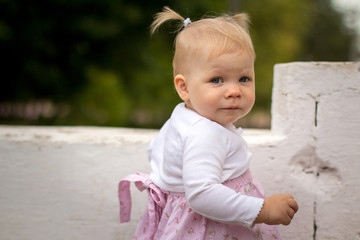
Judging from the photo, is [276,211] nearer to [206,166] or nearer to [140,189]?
[206,166]

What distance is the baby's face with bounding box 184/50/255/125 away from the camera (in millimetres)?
1535

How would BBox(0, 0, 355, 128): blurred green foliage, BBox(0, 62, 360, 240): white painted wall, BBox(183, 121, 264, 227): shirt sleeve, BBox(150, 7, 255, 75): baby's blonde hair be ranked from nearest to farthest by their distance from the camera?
1. BBox(183, 121, 264, 227): shirt sleeve
2. BBox(150, 7, 255, 75): baby's blonde hair
3. BBox(0, 62, 360, 240): white painted wall
4. BBox(0, 0, 355, 128): blurred green foliage

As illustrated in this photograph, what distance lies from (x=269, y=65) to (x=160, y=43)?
6999mm

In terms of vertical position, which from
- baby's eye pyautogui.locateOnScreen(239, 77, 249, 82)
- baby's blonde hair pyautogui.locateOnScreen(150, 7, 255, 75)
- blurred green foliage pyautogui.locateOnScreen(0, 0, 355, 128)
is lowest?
blurred green foliage pyautogui.locateOnScreen(0, 0, 355, 128)

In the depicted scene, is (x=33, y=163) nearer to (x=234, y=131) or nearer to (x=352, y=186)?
Result: (x=234, y=131)

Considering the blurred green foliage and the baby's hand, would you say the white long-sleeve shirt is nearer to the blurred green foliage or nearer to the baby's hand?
the baby's hand

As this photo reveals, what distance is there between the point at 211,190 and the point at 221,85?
42cm

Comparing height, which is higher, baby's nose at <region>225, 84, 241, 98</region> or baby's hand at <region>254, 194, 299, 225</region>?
baby's nose at <region>225, 84, 241, 98</region>

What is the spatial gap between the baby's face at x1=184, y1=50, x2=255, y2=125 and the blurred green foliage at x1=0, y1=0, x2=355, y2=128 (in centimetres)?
550

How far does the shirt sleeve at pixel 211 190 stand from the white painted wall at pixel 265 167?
776mm

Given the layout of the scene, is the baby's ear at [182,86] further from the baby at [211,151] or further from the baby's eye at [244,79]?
the baby's eye at [244,79]

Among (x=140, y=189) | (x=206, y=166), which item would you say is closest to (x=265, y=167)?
(x=140, y=189)

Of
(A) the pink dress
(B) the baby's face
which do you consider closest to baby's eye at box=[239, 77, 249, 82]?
(B) the baby's face

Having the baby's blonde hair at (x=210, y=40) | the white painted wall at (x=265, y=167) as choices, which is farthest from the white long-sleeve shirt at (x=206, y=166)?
the white painted wall at (x=265, y=167)
